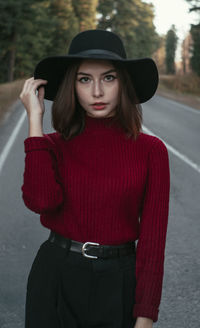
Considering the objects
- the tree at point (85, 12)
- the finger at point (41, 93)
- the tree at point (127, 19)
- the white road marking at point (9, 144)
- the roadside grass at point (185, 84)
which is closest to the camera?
the finger at point (41, 93)

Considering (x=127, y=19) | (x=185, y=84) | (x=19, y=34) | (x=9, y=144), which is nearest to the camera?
(x=9, y=144)

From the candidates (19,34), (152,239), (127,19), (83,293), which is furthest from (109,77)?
(127,19)

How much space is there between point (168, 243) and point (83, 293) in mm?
3422

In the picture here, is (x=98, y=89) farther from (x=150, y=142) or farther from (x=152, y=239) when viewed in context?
(x=152, y=239)

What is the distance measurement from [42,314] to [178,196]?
537 cm

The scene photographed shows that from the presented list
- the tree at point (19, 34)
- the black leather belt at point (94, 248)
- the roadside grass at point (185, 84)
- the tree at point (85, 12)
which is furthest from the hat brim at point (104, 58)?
the tree at point (85, 12)

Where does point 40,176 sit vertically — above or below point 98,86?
below

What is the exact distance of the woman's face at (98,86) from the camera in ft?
5.76

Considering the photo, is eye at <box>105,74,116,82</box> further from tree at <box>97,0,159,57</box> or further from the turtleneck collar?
tree at <box>97,0,159,57</box>

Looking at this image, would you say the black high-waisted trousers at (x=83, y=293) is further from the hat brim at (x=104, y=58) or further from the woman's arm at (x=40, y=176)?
the hat brim at (x=104, y=58)

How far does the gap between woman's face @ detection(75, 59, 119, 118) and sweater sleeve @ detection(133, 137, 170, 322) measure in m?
0.25

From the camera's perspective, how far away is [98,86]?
1750 millimetres

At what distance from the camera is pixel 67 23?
6384 cm

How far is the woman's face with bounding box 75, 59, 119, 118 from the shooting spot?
1.75 metres
